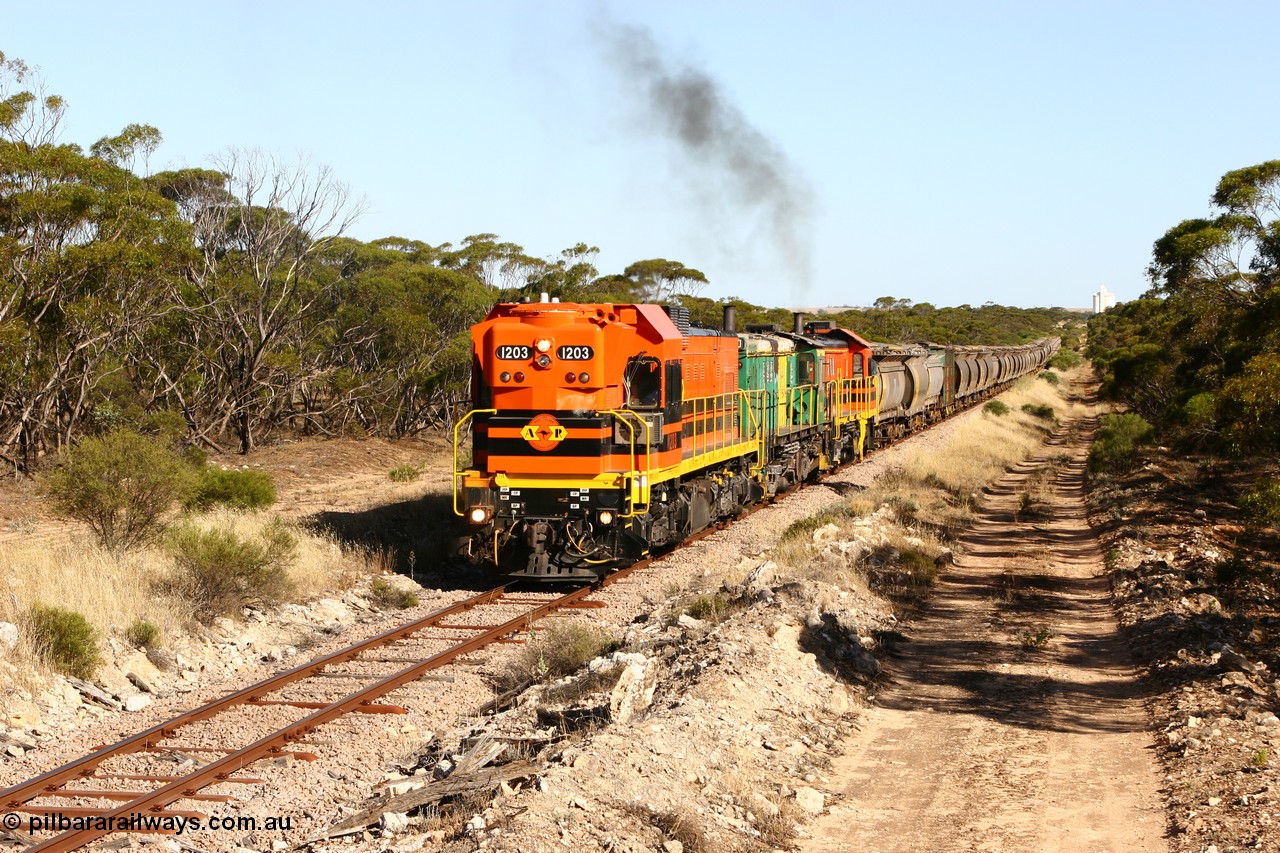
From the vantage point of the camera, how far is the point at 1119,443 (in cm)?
3775

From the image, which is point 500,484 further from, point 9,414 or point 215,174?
point 215,174

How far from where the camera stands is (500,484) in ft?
55.5

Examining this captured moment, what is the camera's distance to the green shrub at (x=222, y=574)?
15250 millimetres

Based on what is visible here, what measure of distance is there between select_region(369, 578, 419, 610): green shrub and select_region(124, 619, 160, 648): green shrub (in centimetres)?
393

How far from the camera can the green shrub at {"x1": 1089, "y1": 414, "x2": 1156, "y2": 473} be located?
36000 millimetres

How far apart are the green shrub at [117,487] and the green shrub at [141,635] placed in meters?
4.86

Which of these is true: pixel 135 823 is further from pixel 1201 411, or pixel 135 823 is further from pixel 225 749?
pixel 1201 411

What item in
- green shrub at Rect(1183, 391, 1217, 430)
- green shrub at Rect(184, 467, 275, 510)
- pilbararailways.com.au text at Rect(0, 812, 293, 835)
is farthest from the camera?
green shrub at Rect(1183, 391, 1217, 430)

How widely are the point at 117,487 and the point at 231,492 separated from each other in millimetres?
5894

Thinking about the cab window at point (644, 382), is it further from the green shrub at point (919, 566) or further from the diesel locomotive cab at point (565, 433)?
the green shrub at point (919, 566)

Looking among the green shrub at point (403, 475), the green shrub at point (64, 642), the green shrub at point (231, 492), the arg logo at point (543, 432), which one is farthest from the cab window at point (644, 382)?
the green shrub at point (403, 475)

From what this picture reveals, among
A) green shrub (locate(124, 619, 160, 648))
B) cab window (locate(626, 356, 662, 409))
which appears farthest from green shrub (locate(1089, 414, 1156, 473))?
green shrub (locate(124, 619, 160, 648))

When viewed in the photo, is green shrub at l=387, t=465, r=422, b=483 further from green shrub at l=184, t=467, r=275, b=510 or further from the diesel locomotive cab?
the diesel locomotive cab

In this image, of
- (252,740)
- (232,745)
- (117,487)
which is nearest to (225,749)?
(232,745)
